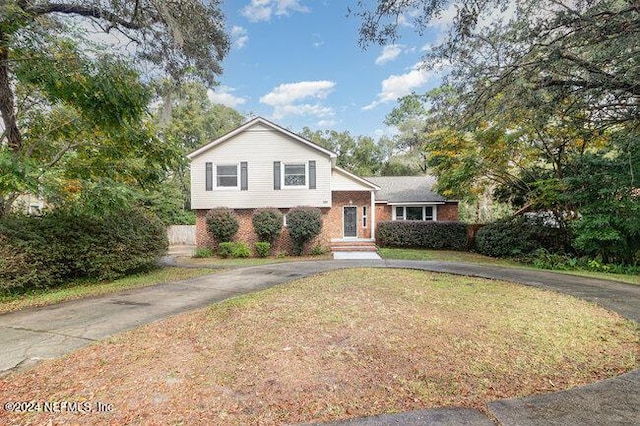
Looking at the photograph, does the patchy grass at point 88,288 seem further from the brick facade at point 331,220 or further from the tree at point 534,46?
the tree at point 534,46

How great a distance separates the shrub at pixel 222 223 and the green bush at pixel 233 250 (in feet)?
1.86

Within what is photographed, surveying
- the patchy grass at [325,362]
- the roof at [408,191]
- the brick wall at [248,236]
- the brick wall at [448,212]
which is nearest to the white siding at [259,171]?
the brick wall at [248,236]

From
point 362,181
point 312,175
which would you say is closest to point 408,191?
point 362,181

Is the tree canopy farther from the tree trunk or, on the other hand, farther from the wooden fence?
the wooden fence

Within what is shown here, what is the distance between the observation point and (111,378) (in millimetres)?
3242

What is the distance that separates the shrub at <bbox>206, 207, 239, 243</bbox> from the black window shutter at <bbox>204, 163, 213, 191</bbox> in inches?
51.5

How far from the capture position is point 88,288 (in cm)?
803

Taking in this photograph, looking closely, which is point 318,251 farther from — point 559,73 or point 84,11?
point 84,11

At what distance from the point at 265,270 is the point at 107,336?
19.8 ft

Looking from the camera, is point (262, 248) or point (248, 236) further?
point (248, 236)

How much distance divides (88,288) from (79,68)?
5267 mm

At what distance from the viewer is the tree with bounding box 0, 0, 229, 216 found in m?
6.48

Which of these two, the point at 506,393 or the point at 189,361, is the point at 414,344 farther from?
the point at 189,361

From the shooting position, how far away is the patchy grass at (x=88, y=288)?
6574 millimetres
